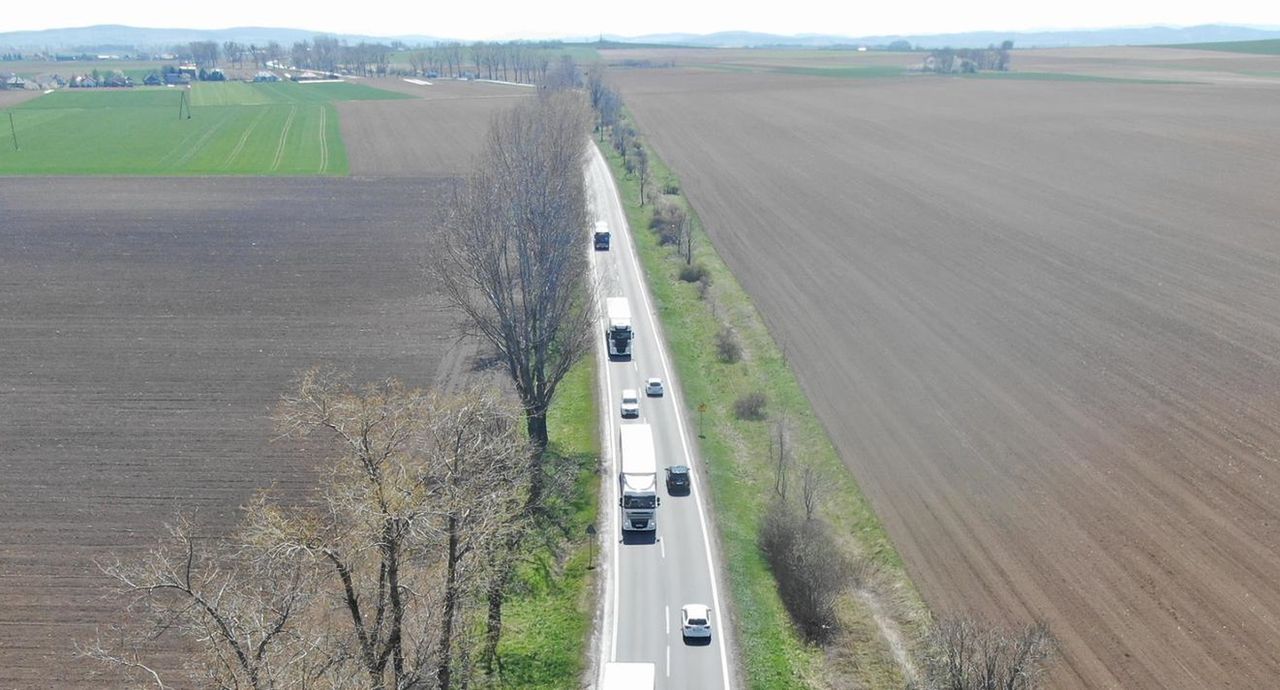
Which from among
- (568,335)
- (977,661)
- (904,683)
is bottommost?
(904,683)

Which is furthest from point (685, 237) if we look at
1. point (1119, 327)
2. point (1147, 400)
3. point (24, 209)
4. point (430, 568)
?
point (24, 209)

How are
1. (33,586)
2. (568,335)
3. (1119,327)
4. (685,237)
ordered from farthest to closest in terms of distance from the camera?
1. (685,237)
2. (1119,327)
3. (568,335)
4. (33,586)

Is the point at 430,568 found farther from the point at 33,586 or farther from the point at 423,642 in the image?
the point at 33,586

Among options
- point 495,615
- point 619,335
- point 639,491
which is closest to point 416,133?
point 619,335

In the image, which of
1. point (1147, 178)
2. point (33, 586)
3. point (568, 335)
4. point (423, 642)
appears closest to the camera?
point (423, 642)

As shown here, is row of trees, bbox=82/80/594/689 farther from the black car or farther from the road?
the black car

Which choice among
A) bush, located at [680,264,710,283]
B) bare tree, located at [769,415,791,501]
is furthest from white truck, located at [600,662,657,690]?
bush, located at [680,264,710,283]
